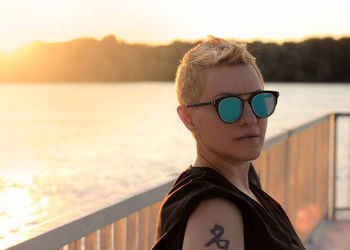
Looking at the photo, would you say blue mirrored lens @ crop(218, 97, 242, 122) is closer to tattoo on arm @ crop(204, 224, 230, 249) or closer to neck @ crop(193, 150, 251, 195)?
neck @ crop(193, 150, 251, 195)

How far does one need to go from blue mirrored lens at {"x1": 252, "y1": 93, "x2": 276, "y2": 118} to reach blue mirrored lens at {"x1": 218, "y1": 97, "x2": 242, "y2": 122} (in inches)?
1.9

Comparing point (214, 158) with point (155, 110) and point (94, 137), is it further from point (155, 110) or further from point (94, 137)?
point (155, 110)

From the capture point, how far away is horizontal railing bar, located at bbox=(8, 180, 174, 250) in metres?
1.40

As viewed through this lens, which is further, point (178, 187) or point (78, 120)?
A: point (78, 120)

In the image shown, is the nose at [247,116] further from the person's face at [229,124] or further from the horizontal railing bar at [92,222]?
the horizontal railing bar at [92,222]

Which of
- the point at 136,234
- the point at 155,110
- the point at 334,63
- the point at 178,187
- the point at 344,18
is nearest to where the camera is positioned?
the point at 178,187

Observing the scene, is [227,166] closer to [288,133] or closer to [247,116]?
[247,116]

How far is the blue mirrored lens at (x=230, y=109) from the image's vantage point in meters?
1.27

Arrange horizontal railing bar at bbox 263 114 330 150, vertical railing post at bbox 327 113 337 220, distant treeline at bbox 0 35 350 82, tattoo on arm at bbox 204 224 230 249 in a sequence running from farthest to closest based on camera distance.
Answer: distant treeline at bbox 0 35 350 82 < vertical railing post at bbox 327 113 337 220 < horizontal railing bar at bbox 263 114 330 150 < tattoo on arm at bbox 204 224 230 249

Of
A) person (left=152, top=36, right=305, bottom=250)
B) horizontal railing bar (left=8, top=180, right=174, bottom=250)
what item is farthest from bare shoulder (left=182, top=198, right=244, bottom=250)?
horizontal railing bar (left=8, top=180, right=174, bottom=250)

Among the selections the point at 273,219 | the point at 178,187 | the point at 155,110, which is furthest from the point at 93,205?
the point at 155,110

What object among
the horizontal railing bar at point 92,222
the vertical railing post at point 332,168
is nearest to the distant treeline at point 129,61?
the vertical railing post at point 332,168

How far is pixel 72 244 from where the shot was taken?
5.03ft

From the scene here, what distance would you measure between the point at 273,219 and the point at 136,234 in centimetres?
69
